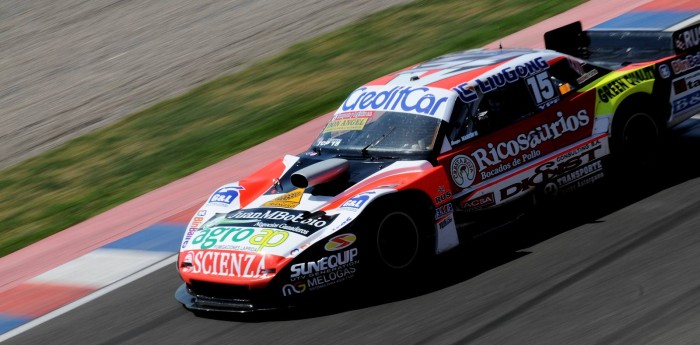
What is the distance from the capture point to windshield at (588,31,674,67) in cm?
968

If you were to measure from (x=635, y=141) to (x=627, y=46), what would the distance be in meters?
1.46

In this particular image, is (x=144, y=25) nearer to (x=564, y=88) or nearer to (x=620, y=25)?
(x=620, y=25)

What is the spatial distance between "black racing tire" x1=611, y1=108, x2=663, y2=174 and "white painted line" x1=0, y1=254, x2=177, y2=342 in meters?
3.97

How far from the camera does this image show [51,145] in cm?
1430

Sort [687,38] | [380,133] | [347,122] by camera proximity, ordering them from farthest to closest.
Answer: [687,38] → [347,122] → [380,133]

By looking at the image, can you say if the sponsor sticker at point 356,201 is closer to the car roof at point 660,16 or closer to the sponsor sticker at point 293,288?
the sponsor sticker at point 293,288

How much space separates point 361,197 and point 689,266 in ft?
7.61

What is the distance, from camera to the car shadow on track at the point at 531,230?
7.53 metres

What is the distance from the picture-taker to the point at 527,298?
7.16 meters

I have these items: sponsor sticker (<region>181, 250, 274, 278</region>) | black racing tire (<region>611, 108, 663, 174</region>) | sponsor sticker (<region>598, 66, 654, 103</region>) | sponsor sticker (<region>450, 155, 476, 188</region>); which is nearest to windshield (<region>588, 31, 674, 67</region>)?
sponsor sticker (<region>598, 66, 654, 103</region>)

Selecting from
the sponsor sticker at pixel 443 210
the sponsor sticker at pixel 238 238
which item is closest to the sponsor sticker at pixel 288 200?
the sponsor sticker at pixel 238 238

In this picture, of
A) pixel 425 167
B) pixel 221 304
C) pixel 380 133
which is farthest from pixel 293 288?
pixel 380 133

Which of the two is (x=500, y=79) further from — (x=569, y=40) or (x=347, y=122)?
(x=569, y=40)

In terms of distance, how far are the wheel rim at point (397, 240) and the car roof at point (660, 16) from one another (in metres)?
6.81
